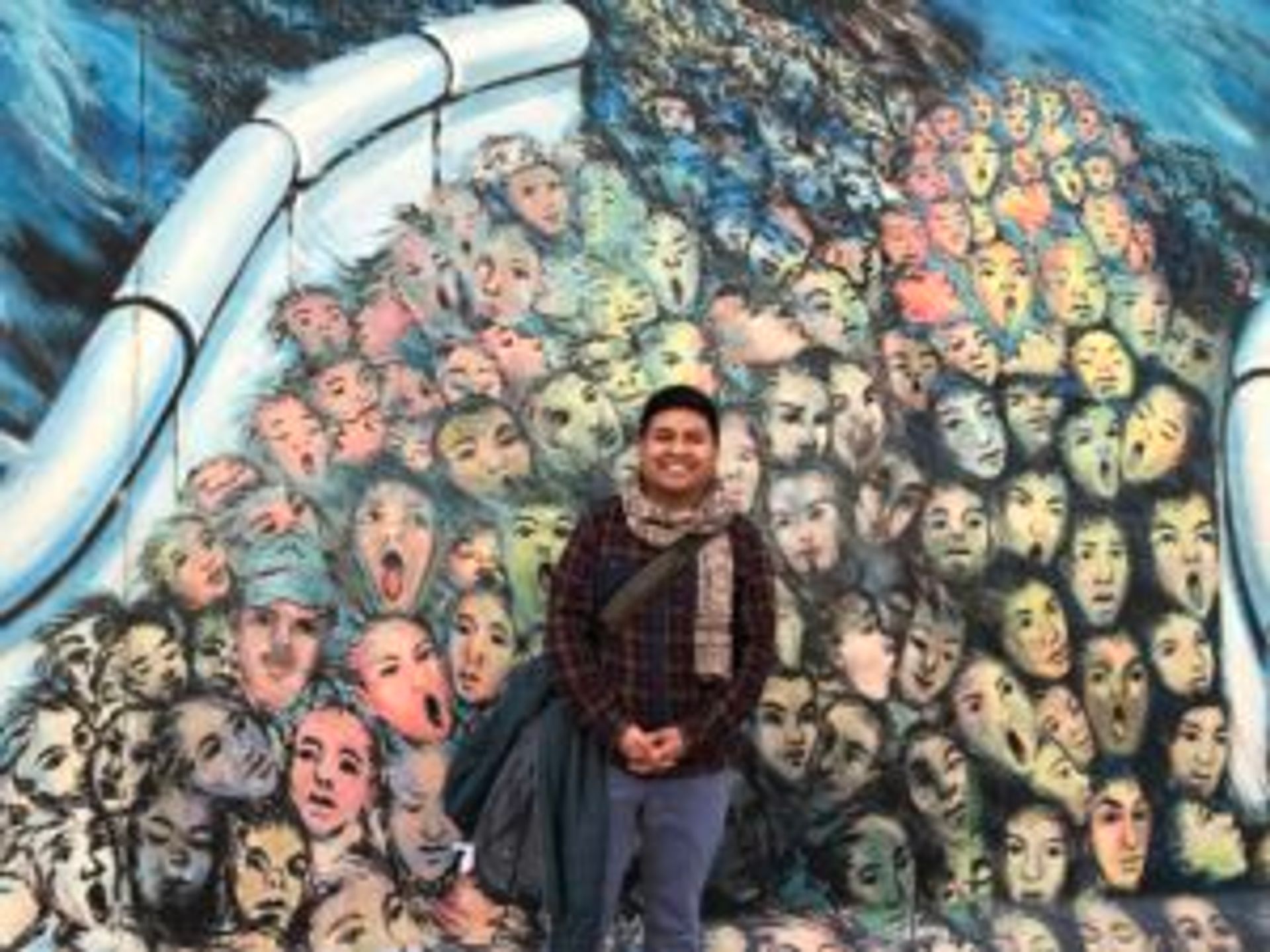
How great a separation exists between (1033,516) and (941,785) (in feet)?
2.45

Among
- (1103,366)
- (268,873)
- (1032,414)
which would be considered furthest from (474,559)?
(1103,366)

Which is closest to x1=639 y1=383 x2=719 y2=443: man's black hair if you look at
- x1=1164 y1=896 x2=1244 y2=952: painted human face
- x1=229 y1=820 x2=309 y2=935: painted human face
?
x1=229 y1=820 x2=309 y2=935: painted human face

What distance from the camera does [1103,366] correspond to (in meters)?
5.78

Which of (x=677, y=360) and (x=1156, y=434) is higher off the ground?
(x=1156, y=434)

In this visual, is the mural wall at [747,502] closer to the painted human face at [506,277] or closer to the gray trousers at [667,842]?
the painted human face at [506,277]

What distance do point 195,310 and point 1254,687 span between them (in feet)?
9.79

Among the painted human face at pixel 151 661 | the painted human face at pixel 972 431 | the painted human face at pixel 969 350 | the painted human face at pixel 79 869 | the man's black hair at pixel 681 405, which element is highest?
the man's black hair at pixel 681 405

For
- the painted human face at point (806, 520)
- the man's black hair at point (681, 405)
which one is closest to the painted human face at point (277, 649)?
the man's black hair at point (681, 405)

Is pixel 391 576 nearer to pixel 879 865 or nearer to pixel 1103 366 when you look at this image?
pixel 879 865

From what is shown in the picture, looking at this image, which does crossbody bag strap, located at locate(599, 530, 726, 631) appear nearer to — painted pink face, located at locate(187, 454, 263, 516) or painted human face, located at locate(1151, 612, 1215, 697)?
painted pink face, located at locate(187, 454, 263, 516)

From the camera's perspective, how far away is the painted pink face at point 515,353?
205 inches

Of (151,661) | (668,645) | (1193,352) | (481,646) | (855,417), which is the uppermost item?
(1193,352)

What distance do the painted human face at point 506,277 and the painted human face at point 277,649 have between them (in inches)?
33.6

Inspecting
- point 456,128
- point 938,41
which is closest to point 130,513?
point 456,128
